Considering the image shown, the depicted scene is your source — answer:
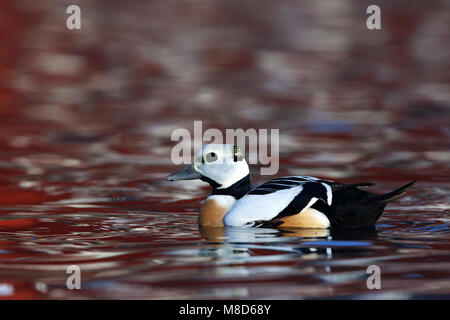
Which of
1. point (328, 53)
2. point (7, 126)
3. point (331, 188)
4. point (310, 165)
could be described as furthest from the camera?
point (328, 53)

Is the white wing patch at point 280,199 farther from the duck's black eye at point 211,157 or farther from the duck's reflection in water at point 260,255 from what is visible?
the duck's black eye at point 211,157

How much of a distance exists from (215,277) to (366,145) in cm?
728

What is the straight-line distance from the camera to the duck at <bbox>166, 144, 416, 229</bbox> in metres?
7.62

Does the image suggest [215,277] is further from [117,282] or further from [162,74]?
[162,74]

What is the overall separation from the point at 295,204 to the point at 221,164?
953 mm

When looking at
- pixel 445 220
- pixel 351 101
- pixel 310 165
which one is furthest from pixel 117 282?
pixel 351 101

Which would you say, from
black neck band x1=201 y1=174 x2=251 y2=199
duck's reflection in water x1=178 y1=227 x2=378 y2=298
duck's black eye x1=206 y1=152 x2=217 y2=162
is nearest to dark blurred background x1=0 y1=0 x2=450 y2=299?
duck's reflection in water x1=178 y1=227 x2=378 y2=298

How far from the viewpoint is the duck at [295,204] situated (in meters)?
7.62

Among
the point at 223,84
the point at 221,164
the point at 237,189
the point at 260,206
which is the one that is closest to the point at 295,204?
the point at 260,206

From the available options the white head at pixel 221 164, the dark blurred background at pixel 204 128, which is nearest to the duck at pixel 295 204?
the white head at pixel 221 164

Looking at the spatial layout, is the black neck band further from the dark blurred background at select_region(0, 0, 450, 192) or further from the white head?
the dark blurred background at select_region(0, 0, 450, 192)

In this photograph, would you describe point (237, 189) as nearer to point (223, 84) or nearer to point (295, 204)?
point (295, 204)
